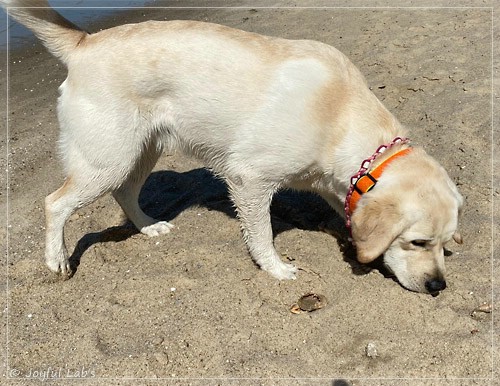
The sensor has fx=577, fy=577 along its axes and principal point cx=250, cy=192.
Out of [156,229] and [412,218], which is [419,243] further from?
[156,229]

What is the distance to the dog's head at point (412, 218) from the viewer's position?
3586 mm

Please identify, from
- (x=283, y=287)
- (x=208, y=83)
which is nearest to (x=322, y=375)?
(x=283, y=287)

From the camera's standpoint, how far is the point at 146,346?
366 cm

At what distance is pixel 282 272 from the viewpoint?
166 inches

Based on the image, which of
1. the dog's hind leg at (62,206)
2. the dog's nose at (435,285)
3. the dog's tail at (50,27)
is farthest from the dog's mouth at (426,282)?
the dog's tail at (50,27)

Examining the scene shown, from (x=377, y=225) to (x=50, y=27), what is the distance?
269 centimetres

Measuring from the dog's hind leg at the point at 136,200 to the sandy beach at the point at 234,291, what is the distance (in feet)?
0.33

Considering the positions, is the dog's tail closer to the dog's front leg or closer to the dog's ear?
the dog's front leg

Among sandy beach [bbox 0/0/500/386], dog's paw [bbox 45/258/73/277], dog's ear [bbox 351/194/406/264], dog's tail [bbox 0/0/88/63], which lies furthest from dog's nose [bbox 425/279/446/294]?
dog's tail [bbox 0/0/88/63]

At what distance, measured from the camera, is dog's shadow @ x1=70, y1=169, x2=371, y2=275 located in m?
4.68

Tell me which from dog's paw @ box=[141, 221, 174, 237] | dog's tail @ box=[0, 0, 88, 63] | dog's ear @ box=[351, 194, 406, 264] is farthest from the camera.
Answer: dog's paw @ box=[141, 221, 174, 237]

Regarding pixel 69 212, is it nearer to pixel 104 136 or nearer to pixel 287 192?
pixel 104 136

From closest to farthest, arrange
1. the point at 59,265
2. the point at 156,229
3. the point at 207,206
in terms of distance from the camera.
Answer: the point at 59,265 < the point at 156,229 < the point at 207,206

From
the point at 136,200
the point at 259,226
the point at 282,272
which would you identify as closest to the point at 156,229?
the point at 136,200
